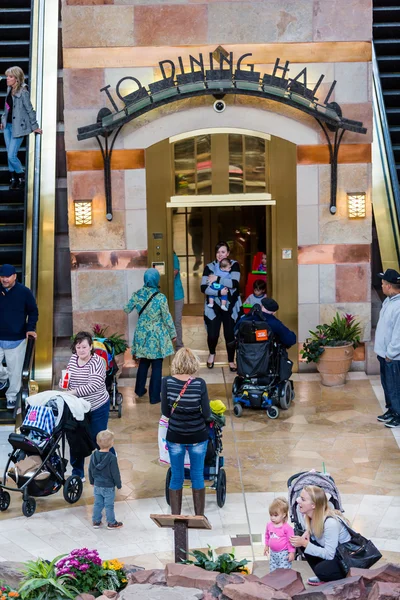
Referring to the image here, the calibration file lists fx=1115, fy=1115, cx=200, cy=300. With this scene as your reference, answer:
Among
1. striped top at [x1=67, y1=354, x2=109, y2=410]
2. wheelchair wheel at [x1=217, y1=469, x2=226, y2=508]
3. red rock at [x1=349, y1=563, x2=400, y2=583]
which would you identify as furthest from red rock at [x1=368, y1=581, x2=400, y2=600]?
striped top at [x1=67, y1=354, x2=109, y2=410]

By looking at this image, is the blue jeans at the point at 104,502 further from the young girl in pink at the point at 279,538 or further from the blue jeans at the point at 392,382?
the blue jeans at the point at 392,382

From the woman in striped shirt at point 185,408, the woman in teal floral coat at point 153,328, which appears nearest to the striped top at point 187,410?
the woman in striped shirt at point 185,408

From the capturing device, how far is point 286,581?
7.64 metres

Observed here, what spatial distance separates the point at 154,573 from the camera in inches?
312

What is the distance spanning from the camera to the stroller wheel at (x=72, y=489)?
10312 mm

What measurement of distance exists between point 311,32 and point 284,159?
163 cm

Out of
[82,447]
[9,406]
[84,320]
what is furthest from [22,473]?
[84,320]

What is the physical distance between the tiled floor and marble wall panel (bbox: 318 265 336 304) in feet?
3.80

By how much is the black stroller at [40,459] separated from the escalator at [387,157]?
5.62 metres

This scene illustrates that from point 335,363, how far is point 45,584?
270 inches

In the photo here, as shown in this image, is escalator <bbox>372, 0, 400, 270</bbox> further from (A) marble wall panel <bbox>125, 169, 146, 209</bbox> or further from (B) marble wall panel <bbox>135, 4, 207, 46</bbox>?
(A) marble wall panel <bbox>125, 169, 146, 209</bbox>

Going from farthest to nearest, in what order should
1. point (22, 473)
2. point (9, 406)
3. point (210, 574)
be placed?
point (9, 406) < point (22, 473) < point (210, 574)

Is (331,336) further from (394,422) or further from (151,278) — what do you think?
(151,278)

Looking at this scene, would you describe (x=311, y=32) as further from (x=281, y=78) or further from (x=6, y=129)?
(x=6, y=129)
